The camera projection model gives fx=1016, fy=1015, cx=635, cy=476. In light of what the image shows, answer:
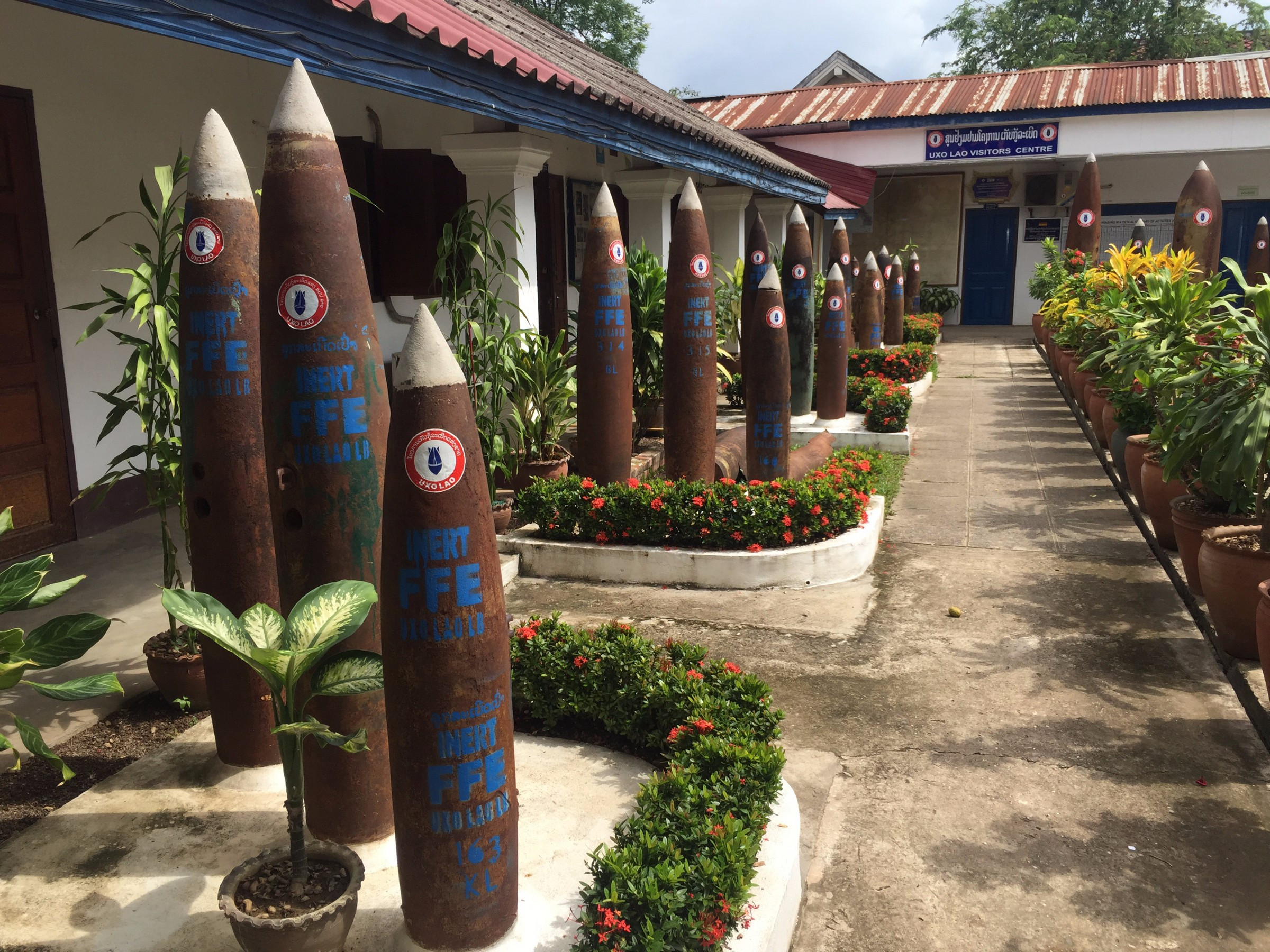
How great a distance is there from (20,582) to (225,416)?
91 cm

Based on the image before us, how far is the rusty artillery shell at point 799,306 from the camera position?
10.0m

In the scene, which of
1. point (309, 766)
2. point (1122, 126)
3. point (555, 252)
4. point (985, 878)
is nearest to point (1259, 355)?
point (985, 878)

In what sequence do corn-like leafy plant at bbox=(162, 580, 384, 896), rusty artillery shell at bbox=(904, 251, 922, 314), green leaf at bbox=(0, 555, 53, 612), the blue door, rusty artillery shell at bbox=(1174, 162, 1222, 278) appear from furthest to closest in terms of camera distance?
the blue door
rusty artillery shell at bbox=(904, 251, 922, 314)
rusty artillery shell at bbox=(1174, 162, 1222, 278)
green leaf at bbox=(0, 555, 53, 612)
corn-like leafy plant at bbox=(162, 580, 384, 896)

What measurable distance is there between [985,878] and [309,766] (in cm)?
217

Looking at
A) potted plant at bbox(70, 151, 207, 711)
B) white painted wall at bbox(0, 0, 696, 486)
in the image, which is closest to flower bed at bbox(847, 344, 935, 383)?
white painted wall at bbox(0, 0, 696, 486)

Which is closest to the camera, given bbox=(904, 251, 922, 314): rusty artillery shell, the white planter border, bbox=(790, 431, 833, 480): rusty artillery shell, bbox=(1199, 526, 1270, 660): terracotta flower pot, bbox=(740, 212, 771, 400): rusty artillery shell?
bbox=(1199, 526, 1270, 660): terracotta flower pot

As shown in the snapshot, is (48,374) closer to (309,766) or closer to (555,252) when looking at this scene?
(309,766)

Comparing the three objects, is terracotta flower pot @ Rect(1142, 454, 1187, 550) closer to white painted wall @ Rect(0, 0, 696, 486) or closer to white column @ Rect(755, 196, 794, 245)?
white painted wall @ Rect(0, 0, 696, 486)

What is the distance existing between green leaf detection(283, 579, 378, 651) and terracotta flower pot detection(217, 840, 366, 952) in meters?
0.59

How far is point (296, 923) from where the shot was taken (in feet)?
7.95

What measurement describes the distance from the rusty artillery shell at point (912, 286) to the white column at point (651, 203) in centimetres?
1173

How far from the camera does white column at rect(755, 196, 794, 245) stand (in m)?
15.4

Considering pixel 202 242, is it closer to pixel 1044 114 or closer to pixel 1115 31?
pixel 1044 114

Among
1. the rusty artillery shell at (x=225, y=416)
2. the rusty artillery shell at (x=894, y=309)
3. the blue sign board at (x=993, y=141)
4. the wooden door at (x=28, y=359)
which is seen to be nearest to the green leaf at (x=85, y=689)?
the rusty artillery shell at (x=225, y=416)
